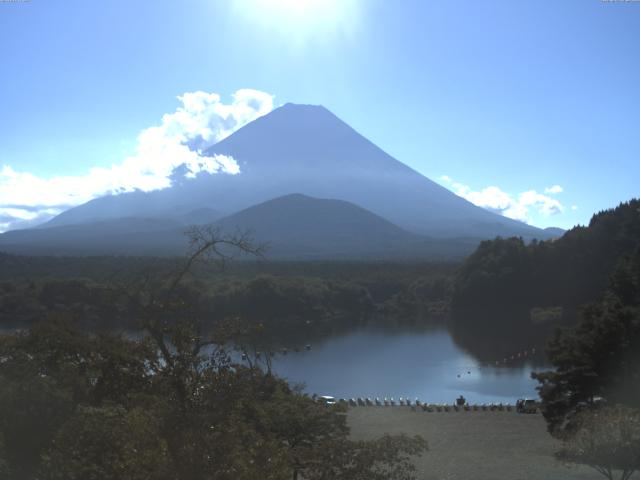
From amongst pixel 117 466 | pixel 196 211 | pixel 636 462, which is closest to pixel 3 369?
pixel 117 466

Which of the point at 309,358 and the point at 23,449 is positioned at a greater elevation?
the point at 23,449

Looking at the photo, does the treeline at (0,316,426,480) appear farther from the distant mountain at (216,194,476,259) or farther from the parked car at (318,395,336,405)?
the distant mountain at (216,194,476,259)

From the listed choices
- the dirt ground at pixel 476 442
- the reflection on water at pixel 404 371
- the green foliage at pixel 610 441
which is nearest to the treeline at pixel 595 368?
the dirt ground at pixel 476 442

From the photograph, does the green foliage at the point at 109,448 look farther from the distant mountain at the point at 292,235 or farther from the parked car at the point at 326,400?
the distant mountain at the point at 292,235

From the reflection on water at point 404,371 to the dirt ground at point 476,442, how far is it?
437 centimetres

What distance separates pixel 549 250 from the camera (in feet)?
122

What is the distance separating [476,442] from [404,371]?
1108cm

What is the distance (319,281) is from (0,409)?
3402 cm

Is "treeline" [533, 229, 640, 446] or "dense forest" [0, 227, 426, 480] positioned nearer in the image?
"dense forest" [0, 227, 426, 480]

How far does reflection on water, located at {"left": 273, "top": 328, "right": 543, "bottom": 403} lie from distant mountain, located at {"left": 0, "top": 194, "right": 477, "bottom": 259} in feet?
157

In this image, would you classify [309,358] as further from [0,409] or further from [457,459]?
[0,409]

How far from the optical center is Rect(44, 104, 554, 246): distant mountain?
397ft

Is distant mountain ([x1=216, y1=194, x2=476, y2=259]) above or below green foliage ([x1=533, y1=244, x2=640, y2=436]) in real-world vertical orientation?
above

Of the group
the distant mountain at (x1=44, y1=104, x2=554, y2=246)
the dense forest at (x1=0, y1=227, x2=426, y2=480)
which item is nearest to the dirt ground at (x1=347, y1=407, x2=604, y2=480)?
the dense forest at (x1=0, y1=227, x2=426, y2=480)
